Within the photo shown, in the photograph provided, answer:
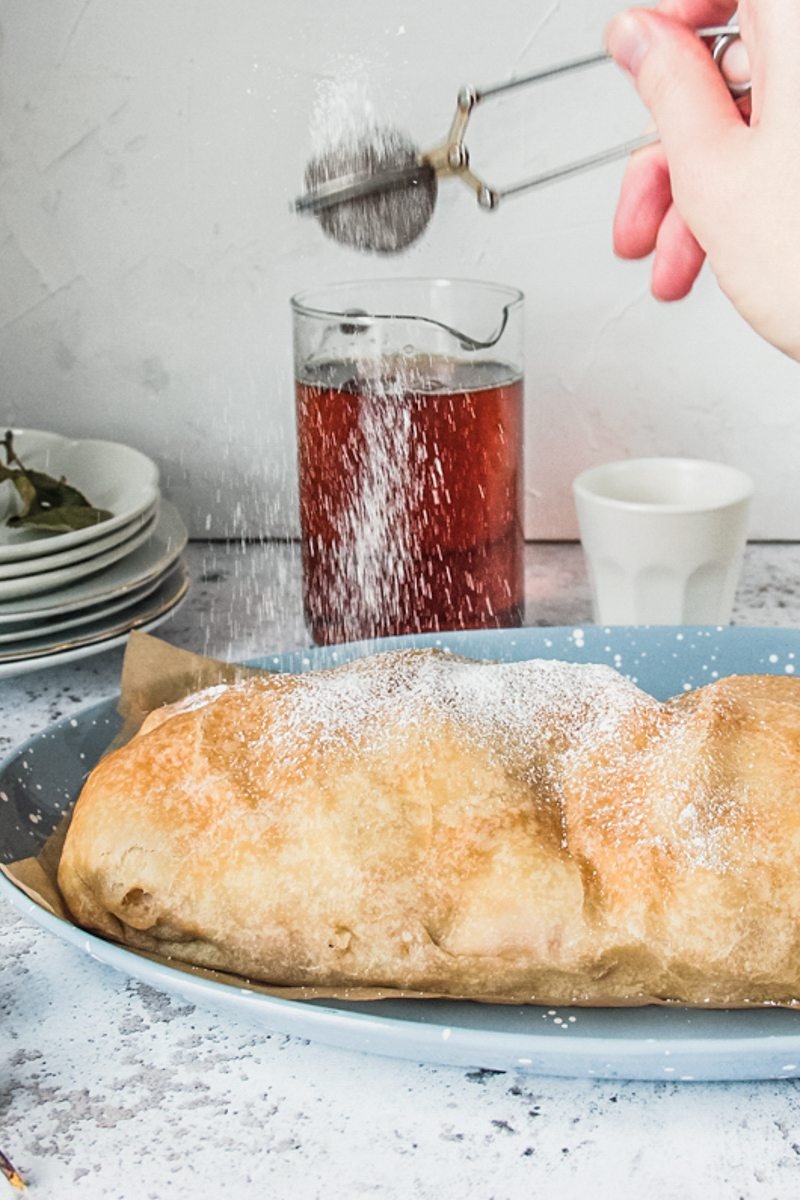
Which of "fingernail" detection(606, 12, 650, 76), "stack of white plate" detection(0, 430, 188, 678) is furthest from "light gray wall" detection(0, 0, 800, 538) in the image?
"fingernail" detection(606, 12, 650, 76)

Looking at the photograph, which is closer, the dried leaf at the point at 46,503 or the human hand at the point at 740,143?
the human hand at the point at 740,143

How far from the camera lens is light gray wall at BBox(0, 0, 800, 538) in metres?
1.02

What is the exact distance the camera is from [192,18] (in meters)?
1.02

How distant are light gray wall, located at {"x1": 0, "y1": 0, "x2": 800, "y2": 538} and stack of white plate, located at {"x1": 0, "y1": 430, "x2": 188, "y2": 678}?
0.13m

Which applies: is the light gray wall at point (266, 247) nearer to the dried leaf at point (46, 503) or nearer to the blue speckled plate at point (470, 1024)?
the dried leaf at point (46, 503)

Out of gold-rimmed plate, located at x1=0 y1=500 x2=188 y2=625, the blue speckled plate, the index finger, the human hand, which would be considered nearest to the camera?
the blue speckled plate

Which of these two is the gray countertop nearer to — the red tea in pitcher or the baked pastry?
the baked pastry

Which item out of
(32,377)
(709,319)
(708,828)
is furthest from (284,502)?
(708,828)

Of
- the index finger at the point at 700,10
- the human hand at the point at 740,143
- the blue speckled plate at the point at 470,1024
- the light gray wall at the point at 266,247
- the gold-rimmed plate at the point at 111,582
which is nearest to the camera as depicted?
the blue speckled plate at the point at 470,1024

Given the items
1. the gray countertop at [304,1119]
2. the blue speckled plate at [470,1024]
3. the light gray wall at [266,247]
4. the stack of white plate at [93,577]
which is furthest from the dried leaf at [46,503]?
the gray countertop at [304,1119]

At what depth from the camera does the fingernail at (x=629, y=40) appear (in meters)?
0.65

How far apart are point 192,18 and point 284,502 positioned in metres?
0.38

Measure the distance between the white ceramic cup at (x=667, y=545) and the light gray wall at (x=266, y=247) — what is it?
0.57 feet

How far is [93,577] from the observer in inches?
36.8
